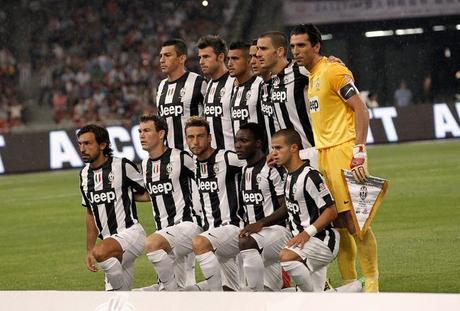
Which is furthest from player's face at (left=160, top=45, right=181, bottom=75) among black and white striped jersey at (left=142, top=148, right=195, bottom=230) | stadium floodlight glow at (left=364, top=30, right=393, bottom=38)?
stadium floodlight glow at (left=364, top=30, right=393, bottom=38)

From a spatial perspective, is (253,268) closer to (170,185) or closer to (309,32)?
(170,185)

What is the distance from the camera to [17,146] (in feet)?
77.3

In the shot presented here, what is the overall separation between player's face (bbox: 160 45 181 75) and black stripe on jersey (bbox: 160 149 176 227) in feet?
3.38

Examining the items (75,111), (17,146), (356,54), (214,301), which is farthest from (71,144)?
(214,301)

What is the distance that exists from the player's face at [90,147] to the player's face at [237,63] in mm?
1232

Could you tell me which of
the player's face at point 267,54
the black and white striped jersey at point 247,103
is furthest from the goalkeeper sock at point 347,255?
the player's face at point 267,54

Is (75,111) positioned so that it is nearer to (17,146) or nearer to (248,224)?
(17,146)

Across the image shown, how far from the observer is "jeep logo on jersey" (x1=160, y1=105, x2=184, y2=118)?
997 cm

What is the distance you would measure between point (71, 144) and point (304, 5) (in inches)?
490

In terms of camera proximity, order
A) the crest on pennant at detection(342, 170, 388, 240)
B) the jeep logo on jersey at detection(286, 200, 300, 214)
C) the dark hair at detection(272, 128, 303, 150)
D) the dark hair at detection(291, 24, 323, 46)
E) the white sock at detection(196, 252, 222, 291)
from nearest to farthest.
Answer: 1. the crest on pennant at detection(342, 170, 388, 240)
2. the dark hair at detection(272, 128, 303, 150)
3. the jeep logo on jersey at detection(286, 200, 300, 214)
4. the dark hair at detection(291, 24, 323, 46)
5. the white sock at detection(196, 252, 222, 291)

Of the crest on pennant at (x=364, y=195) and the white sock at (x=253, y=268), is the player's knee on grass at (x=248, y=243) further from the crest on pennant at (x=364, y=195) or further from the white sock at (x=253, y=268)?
the crest on pennant at (x=364, y=195)

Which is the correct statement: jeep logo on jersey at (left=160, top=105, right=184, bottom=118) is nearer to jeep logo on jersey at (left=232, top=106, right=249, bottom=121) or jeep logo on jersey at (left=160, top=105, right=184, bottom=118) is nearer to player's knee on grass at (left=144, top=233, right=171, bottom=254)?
jeep logo on jersey at (left=232, top=106, right=249, bottom=121)

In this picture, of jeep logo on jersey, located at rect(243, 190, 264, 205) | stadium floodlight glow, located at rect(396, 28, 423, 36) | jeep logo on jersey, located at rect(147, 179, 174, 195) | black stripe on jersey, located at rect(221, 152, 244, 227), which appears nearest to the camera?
jeep logo on jersey, located at rect(243, 190, 264, 205)

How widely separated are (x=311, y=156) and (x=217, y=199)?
0.89 meters
